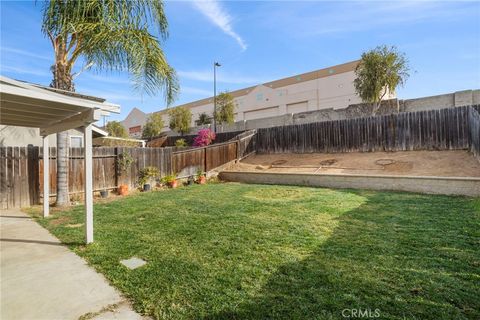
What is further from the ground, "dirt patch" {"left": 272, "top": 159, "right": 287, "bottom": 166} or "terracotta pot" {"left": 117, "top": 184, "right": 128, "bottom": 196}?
"dirt patch" {"left": 272, "top": 159, "right": 287, "bottom": 166}

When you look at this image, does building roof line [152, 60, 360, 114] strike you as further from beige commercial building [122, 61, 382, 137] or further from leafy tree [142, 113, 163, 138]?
leafy tree [142, 113, 163, 138]

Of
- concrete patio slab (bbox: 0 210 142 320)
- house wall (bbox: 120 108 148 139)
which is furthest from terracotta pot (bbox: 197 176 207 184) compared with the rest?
house wall (bbox: 120 108 148 139)

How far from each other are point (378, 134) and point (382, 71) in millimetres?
5159

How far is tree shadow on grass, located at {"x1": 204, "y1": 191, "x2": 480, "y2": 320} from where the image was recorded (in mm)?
2008

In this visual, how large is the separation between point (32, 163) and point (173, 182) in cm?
454

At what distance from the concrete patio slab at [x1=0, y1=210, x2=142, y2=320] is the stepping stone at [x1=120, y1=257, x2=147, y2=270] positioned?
31 cm

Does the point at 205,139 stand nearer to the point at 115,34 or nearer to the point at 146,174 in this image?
the point at 146,174

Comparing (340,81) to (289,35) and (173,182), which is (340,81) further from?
(173,182)

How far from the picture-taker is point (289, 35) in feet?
28.6

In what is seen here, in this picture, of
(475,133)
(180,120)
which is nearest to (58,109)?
(475,133)

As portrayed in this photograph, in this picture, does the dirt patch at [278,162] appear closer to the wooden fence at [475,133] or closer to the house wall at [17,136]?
the wooden fence at [475,133]

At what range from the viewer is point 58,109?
157 inches

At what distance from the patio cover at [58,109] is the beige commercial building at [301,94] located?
2275 centimetres

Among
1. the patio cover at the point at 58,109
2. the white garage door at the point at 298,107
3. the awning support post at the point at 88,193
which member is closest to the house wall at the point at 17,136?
the patio cover at the point at 58,109
